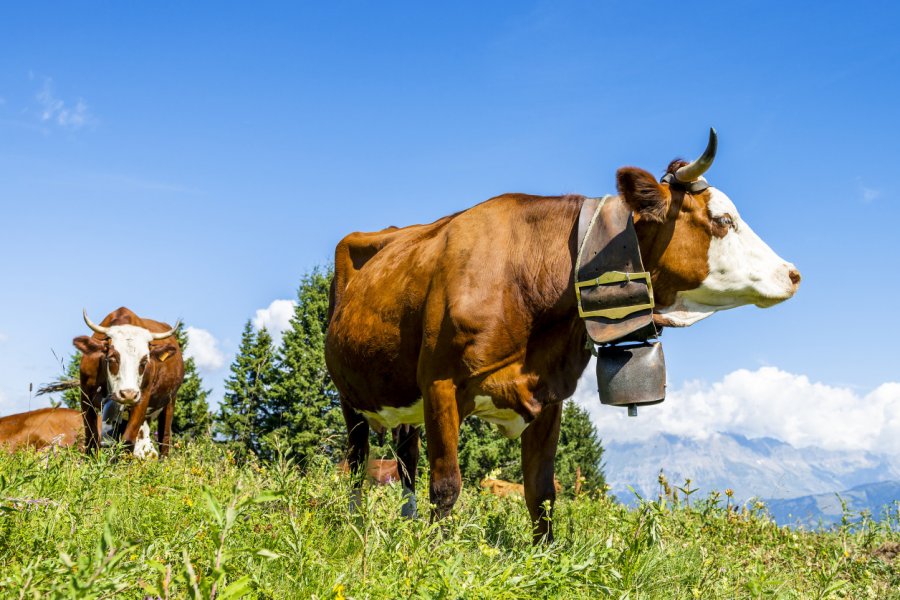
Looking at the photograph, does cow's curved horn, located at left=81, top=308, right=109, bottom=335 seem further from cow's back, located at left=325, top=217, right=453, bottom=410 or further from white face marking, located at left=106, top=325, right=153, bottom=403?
cow's back, located at left=325, top=217, right=453, bottom=410

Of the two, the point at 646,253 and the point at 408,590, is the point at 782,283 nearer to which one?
the point at 646,253

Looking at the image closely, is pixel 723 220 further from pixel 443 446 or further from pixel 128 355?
pixel 128 355

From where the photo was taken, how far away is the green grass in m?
2.31

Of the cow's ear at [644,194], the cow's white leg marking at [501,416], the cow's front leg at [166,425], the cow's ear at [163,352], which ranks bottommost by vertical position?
the cow's white leg marking at [501,416]

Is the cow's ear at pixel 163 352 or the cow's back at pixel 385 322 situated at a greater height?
the cow's ear at pixel 163 352

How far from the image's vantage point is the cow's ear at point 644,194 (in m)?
4.82

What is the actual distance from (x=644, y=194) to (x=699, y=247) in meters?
0.51

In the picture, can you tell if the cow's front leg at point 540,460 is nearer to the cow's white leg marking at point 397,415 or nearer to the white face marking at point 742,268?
the cow's white leg marking at point 397,415

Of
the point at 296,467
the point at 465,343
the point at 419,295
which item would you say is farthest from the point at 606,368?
the point at 296,467

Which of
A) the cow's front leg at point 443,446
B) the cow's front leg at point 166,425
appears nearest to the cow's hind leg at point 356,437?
the cow's front leg at point 443,446

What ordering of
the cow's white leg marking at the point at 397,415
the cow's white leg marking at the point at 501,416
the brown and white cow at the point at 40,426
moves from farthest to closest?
1. the brown and white cow at the point at 40,426
2. the cow's white leg marking at the point at 397,415
3. the cow's white leg marking at the point at 501,416

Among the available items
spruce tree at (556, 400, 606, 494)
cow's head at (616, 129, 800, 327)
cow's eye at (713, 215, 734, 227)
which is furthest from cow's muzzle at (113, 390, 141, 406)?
Answer: spruce tree at (556, 400, 606, 494)

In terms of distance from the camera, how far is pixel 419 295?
5.34 metres

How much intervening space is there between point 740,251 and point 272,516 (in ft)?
11.0
